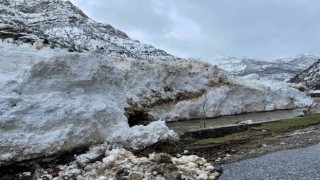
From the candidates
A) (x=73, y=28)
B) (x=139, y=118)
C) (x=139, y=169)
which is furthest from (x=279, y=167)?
(x=73, y=28)

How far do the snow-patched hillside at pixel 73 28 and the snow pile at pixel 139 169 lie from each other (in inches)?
2139

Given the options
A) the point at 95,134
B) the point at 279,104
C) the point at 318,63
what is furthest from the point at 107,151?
the point at 318,63

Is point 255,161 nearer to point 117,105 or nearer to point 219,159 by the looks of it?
point 219,159

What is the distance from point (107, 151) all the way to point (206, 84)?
30.9 meters

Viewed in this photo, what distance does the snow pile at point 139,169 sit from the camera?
17281 mm

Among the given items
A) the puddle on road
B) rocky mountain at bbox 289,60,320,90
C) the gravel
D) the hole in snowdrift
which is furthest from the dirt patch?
rocky mountain at bbox 289,60,320,90

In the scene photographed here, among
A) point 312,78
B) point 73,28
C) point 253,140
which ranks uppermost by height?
point 73,28

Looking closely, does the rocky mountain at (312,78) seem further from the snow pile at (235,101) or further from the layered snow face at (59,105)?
the layered snow face at (59,105)

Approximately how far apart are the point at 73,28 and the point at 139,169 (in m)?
75.4

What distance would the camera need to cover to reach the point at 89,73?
24.1 m

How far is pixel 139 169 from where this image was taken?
57.9 feet

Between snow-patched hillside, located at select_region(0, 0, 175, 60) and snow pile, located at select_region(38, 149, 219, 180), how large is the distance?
178 ft

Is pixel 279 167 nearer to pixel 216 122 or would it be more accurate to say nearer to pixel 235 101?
pixel 216 122

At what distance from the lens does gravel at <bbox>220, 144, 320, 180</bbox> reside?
56.1 feet
